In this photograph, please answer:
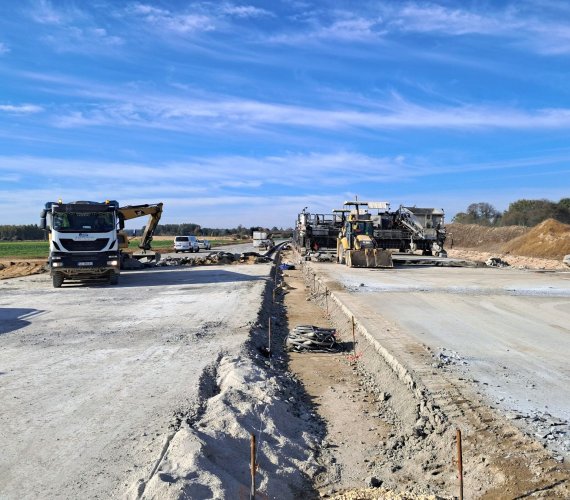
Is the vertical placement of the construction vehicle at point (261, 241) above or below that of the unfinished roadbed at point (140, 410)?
above

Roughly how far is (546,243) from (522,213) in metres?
35.9

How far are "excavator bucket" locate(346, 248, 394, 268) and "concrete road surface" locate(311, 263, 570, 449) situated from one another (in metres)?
6.86

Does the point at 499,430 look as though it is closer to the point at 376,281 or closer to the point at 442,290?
the point at 442,290

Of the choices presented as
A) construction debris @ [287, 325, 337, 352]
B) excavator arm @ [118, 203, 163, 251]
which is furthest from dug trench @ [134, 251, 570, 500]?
excavator arm @ [118, 203, 163, 251]

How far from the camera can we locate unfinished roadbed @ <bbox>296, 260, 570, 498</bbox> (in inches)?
187

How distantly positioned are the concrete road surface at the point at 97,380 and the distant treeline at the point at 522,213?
67.1m

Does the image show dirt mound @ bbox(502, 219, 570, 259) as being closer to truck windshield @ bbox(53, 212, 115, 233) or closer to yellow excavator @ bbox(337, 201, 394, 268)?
yellow excavator @ bbox(337, 201, 394, 268)

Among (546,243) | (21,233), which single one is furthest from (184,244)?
(21,233)

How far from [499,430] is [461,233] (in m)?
73.5

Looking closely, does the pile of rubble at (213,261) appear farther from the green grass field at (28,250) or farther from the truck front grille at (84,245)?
the truck front grille at (84,245)

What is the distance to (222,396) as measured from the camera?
6.46 m

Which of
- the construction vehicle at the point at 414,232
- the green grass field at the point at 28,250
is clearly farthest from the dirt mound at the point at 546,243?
the green grass field at the point at 28,250

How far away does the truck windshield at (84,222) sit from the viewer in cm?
1889

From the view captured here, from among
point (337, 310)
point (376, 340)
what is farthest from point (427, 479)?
point (337, 310)
